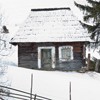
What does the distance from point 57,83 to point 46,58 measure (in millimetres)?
5496

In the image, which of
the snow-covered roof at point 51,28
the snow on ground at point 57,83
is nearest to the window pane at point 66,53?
the snow-covered roof at point 51,28

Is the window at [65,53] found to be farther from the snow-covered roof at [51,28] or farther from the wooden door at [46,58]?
the wooden door at [46,58]

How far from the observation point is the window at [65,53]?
107 ft

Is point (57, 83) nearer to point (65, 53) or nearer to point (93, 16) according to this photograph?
point (65, 53)

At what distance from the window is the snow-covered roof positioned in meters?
0.62

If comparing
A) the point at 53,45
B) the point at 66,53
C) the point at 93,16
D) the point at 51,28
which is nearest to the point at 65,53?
the point at 66,53

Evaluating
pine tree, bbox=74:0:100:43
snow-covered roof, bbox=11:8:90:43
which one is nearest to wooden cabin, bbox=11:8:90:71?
snow-covered roof, bbox=11:8:90:43

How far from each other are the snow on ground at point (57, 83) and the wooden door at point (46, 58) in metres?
1.71

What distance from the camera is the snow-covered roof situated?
107 feet

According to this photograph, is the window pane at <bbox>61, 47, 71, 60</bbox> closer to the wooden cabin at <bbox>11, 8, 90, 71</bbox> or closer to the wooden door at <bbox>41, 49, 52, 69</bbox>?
the wooden cabin at <bbox>11, 8, 90, 71</bbox>

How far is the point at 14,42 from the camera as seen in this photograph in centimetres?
3281

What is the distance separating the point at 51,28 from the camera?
33.7 metres

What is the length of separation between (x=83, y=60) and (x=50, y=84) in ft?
19.5

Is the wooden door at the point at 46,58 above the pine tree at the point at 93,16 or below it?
below
